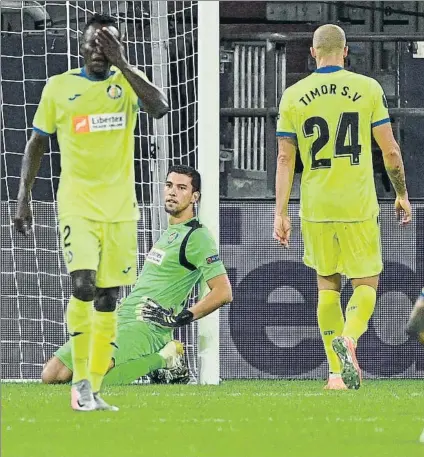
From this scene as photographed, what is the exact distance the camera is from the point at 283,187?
25.0 feet

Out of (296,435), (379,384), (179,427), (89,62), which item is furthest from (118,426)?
(379,384)

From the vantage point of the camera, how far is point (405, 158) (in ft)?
31.0

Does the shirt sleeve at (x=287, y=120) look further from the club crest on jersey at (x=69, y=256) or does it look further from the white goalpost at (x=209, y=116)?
the club crest on jersey at (x=69, y=256)

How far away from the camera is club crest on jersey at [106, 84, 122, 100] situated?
6117 millimetres

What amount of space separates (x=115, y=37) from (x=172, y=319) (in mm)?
2492

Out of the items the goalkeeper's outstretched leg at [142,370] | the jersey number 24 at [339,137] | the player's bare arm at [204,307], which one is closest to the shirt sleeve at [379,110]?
the jersey number 24 at [339,137]

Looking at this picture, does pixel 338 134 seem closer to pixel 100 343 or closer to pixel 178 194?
pixel 178 194

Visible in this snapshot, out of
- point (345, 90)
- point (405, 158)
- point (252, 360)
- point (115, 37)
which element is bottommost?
point (252, 360)

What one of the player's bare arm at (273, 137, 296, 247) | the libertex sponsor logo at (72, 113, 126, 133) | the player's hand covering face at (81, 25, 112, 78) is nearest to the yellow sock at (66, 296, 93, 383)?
the libertex sponsor logo at (72, 113, 126, 133)

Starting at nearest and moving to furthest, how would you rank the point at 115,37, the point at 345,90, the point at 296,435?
the point at 296,435
the point at 115,37
the point at 345,90

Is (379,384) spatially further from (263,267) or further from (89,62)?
(89,62)

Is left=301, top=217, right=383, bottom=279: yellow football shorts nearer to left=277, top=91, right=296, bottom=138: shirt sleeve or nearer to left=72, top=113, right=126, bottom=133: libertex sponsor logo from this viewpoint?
left=277, top=91, right=296, bottom=138: shirt sleeve

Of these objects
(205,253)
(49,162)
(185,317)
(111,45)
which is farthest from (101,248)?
(49,162)

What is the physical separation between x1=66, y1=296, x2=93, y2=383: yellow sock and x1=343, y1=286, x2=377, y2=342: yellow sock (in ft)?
6.15
